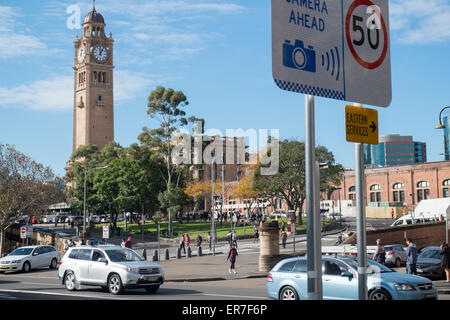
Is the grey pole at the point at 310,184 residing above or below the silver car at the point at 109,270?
above

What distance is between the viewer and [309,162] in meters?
6.89

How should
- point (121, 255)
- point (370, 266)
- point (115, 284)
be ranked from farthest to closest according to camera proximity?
point (121, 255)
point (115, 284)
point (370, 266)

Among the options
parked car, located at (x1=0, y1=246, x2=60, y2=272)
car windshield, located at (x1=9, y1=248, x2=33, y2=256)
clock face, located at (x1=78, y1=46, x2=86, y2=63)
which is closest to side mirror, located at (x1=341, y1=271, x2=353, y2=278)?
parked car, located at (x1=0, y1=246, x2=60, y2=272)

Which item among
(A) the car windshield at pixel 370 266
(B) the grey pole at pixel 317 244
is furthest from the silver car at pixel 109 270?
(B) the grey pole at pixel 317 244

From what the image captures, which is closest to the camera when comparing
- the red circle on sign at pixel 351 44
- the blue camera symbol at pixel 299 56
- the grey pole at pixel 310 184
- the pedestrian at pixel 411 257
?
the blue camera symbol at pixel 299 56

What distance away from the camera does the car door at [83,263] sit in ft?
63.4

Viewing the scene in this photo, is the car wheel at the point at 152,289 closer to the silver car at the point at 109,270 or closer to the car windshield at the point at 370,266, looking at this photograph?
the silver car at the point at 109,270

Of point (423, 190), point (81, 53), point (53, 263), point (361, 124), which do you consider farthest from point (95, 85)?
point (361, 124)

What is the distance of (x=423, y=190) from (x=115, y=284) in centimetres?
7561

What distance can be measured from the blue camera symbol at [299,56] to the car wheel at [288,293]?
9495 millimetres

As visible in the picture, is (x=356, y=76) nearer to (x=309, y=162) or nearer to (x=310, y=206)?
(x=309, y=162)

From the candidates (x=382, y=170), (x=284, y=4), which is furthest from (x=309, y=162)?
(x=382, y=170)

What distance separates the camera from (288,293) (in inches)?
585

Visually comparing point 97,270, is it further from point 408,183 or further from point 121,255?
point 408,183
